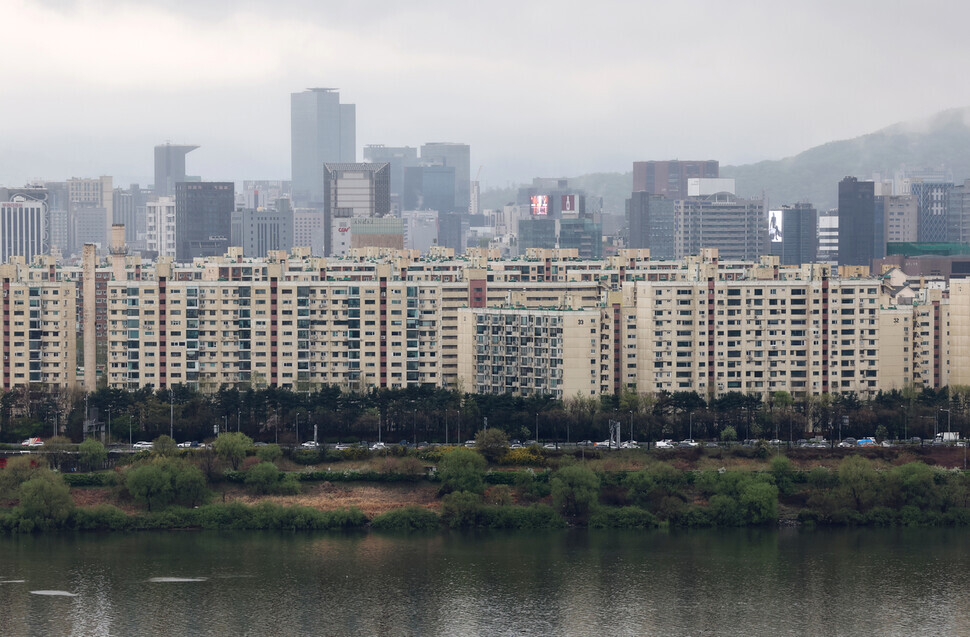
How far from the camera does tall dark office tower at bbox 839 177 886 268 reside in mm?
189000

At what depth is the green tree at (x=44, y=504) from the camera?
60812 mm

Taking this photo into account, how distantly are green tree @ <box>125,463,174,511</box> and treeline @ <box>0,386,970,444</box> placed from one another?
28.0 feet

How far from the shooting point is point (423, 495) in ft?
210

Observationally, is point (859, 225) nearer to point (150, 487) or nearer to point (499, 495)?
point (499, 495)

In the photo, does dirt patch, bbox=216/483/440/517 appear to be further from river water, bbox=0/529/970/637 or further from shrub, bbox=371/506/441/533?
river water, bbox=0/529/970/637

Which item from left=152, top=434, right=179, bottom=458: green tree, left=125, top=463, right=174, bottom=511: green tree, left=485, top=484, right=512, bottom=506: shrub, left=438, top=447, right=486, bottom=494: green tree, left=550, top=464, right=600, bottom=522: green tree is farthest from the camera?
left=152, top=434, right=179, bottom=458: green tree

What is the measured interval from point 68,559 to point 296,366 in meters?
23.3

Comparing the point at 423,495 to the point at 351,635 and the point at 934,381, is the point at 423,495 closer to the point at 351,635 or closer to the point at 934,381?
the point at 351,635

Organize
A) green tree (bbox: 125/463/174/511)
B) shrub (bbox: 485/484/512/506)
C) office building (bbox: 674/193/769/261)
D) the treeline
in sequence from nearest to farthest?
green tree (bbox: 125/463/174/511) < shrub (bbox: 485/484/512/506) < the treeline < office building (bbox: 674/193/769/261)

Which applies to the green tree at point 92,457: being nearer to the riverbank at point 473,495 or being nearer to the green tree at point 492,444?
the riverbank at point 473,495

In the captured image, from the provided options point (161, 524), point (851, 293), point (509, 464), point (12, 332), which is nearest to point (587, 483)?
point (509, 464)

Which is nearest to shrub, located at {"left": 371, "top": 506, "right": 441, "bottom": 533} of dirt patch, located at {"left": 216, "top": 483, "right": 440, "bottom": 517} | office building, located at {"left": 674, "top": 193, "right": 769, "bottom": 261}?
dirt patch, located at {"left": 216, "top": 483, "right": 440, "bottom": 517}

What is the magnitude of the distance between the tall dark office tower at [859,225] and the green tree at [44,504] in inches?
5203

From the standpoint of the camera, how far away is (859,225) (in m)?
191
